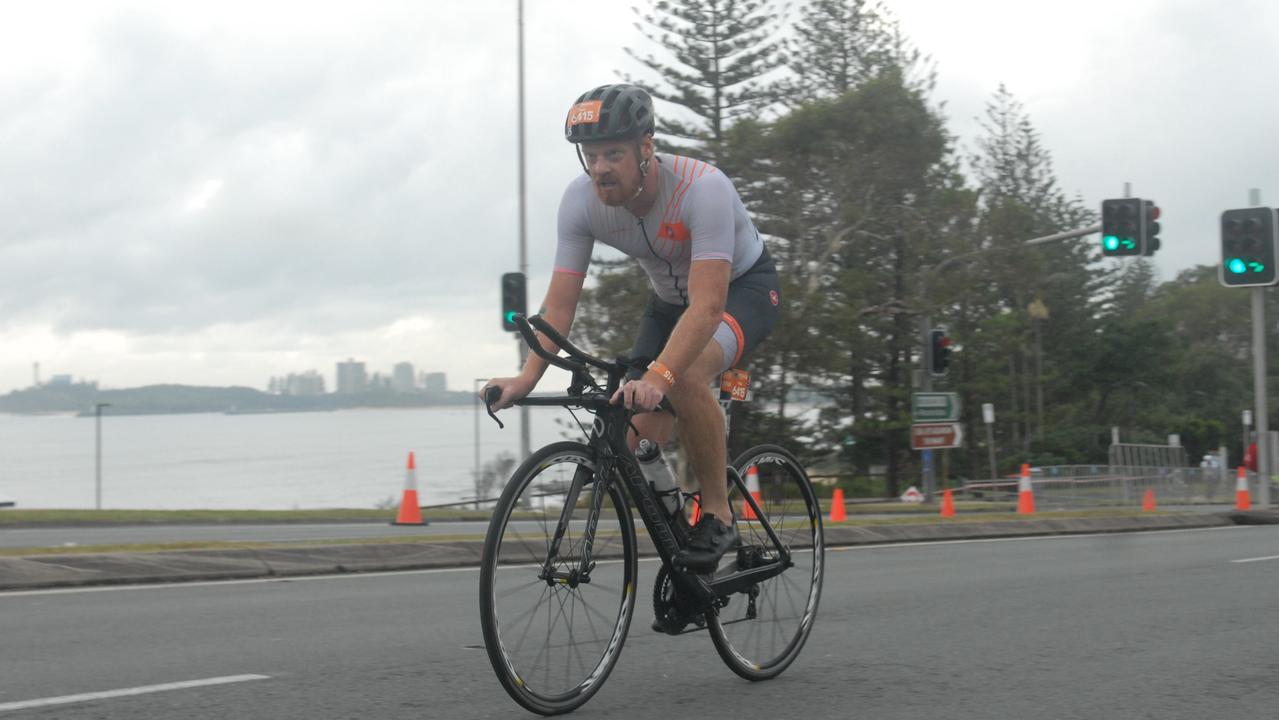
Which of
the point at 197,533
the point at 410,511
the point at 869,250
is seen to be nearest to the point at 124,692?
the point at 197,533

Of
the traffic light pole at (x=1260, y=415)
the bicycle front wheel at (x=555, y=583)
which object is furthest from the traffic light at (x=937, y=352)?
the bicycle front wheel at (x=555, y=583)

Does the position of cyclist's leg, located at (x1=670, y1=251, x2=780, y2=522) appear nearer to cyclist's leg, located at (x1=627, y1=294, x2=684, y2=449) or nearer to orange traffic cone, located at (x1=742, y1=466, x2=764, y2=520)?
cyclist's leg, located at (x1=627, y1=294, x2=684, y2=449)

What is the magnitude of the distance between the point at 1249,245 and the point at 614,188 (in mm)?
17557

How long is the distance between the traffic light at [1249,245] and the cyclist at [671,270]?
1651 centimetres

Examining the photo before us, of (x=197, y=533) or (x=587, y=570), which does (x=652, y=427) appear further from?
(x=197, y=533)

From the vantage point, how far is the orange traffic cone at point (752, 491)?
16.6 ft

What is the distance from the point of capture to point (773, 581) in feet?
17.0

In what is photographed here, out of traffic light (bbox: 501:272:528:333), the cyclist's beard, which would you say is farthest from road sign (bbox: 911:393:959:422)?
the cyclist's beard

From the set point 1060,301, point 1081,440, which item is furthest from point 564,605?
point 1060,301

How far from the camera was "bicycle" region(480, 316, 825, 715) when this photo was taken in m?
3.92

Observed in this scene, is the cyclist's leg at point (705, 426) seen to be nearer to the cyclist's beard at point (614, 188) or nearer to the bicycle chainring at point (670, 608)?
the bicycle chainring at point (670, 608)

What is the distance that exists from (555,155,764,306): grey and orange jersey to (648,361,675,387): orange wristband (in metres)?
0.42

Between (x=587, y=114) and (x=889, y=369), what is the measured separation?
172 ft

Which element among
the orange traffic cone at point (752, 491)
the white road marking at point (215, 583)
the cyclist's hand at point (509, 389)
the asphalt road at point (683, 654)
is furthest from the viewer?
the white road marking at point (215, 583)
